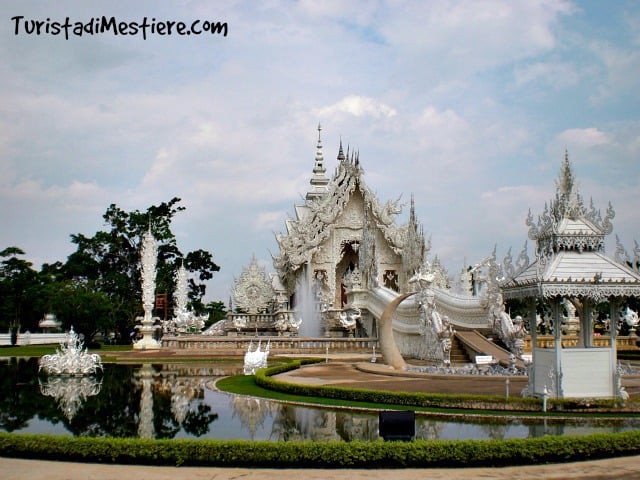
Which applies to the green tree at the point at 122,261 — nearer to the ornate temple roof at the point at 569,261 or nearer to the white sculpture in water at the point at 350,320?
the white sculpture in water at the point at 350,320

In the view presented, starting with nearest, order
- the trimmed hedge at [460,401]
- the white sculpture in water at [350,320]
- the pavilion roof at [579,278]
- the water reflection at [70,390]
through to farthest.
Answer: the trimmed hedge at [460,401] < the pavilion roof at [579,278] < the water reflection at [70,390] < the white sculpture in water at [350,320]

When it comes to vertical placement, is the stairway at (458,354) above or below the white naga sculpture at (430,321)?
below

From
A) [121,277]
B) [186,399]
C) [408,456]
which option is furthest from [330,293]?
[408,456]

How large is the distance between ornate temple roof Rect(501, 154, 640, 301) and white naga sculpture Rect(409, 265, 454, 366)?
701cm

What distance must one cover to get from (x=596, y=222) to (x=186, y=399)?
28.0ft

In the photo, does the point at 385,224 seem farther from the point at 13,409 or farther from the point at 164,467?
the point at 164,467

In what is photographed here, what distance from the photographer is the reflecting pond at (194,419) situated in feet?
31.8

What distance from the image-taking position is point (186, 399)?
13.7 metres

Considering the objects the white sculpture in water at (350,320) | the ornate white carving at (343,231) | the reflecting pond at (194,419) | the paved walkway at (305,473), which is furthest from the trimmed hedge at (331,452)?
the ornate white carving at (343,231)

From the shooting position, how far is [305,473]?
7.54 meters

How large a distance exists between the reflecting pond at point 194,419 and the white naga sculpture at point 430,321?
7.25m

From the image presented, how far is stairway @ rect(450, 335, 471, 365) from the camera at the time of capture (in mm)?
20406

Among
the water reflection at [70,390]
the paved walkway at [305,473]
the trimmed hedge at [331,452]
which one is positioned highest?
the trimmed hedge at [331,452]

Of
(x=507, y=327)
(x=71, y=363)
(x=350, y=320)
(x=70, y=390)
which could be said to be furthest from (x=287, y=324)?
(x=70, y=390)
